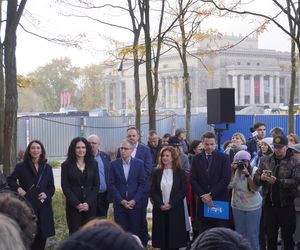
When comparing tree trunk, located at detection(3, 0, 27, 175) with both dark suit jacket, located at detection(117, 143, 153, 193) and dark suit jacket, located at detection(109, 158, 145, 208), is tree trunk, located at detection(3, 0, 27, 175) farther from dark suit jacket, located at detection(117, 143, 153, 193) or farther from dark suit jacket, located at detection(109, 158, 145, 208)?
dark suit jacket, located at detection(109, 158, 145, 208)

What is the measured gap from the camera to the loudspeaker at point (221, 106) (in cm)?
1268

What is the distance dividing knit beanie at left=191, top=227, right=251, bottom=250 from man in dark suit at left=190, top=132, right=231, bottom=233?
5.92 meters

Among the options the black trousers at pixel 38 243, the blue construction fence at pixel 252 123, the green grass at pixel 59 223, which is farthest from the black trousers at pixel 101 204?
A: the blue construction fence at pixel 252 123

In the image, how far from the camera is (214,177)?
28.0 feet

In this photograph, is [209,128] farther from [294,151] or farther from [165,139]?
[294,151]

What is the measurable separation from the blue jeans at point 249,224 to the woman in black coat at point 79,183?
85.9 inches

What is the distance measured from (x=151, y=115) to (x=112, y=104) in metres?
83.4

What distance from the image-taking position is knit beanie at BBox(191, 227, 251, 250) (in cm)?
249

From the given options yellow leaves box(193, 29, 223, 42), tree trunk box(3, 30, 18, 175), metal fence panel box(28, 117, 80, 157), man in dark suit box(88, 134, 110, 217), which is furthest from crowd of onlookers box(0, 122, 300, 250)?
metal fence panel box(28, 117, 80, 157)

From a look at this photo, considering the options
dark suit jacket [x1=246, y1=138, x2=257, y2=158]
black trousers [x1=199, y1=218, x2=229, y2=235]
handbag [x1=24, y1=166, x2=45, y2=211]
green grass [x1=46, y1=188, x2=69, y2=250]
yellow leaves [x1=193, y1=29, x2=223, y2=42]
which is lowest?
green grass [x1=46, y1=188, x2=69, y2=250]

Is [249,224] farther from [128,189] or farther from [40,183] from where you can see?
[40,183]

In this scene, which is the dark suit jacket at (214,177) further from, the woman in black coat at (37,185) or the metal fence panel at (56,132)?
the metal fence panel at (56,132)

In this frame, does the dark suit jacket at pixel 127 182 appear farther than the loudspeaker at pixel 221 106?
No

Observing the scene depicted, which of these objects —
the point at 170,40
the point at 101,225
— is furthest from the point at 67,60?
the point at 101,225
